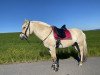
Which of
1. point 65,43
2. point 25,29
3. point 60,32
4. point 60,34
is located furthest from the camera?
point 65,43

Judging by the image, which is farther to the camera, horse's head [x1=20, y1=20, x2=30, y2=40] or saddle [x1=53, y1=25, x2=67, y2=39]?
saddle [x1=53, y1=25, x2=67, y2=39]

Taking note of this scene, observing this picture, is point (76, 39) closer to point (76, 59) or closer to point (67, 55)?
point (76, 59)

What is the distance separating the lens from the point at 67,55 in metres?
15.1

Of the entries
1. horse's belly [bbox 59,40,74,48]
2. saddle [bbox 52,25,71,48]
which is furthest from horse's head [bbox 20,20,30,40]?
horse's belly [bbox 59,40,74,48]

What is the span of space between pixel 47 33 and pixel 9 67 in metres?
2.47

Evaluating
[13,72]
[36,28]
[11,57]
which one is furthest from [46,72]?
[11,57]

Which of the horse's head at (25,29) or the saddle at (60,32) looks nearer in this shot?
the horse's head at (25,29)

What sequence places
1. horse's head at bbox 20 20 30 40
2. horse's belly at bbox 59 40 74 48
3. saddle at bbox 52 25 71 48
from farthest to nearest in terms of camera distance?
horse's belly at bbox 59 40 74 48 → saddle at bbox 52 25 71 48 → horse's head at bbox 20 20 30 40

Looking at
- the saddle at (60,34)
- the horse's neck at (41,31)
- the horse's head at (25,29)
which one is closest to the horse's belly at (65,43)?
the saddle at (60,34)

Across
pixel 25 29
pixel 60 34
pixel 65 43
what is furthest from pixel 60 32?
pixel 25 29

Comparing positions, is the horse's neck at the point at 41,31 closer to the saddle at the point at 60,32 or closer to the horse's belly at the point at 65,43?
the saddle at the point at 60,32

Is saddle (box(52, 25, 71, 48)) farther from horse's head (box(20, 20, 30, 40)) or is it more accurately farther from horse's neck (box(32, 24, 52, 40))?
horse's head (box(20, 20, 30, 40))

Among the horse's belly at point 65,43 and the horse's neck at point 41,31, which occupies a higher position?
the horse's neck at point 41,31

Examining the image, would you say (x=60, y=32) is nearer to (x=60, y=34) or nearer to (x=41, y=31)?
(x=60, y=34)
